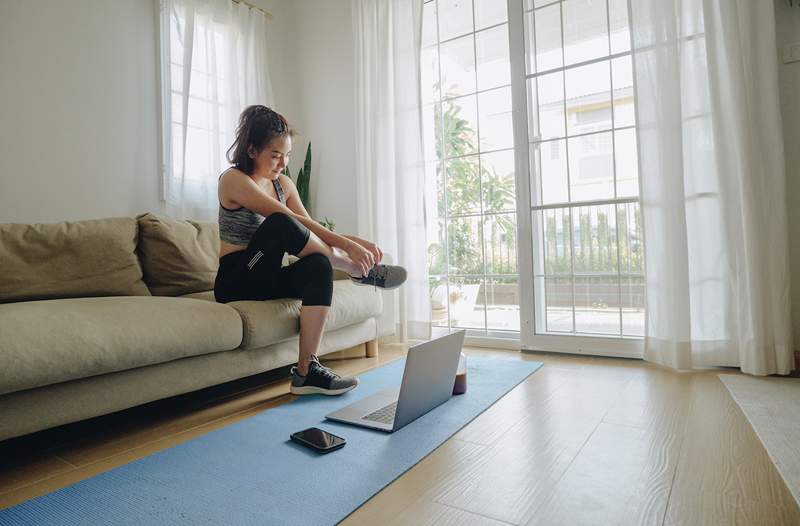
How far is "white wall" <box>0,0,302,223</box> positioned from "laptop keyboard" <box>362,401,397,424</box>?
6.13ft

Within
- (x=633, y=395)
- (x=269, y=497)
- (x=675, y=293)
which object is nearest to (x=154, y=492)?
(x=269, y=497)

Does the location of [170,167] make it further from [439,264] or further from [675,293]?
[675,293]

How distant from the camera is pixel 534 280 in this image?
2588 millimetres

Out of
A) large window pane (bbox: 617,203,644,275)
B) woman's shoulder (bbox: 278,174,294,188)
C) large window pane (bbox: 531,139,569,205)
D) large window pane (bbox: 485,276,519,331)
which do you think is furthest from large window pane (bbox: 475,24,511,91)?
woman's shoulder (bbox: 278,174,294,188)

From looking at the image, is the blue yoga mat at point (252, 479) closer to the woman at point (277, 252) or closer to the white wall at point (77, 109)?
the woman at point (277, 252)

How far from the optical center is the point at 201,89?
282 cm

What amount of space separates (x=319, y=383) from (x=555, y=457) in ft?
2.92

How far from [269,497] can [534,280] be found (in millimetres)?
1935

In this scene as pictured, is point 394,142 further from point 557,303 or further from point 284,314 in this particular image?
point 284,314

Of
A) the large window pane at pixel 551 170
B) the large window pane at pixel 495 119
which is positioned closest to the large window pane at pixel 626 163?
the large window pane at pixel 551 170

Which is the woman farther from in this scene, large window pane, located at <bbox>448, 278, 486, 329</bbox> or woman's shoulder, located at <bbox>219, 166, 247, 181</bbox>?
large window pane, located at <bbox>448, 278, 486, 329</bbox>

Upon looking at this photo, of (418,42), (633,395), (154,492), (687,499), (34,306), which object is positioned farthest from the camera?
(418,42)

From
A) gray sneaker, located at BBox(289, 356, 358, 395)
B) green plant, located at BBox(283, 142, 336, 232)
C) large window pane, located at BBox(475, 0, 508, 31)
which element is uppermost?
large window pane, located at BBox(475, 0, 508, 31)

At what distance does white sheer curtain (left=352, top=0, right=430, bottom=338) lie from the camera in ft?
9.38
